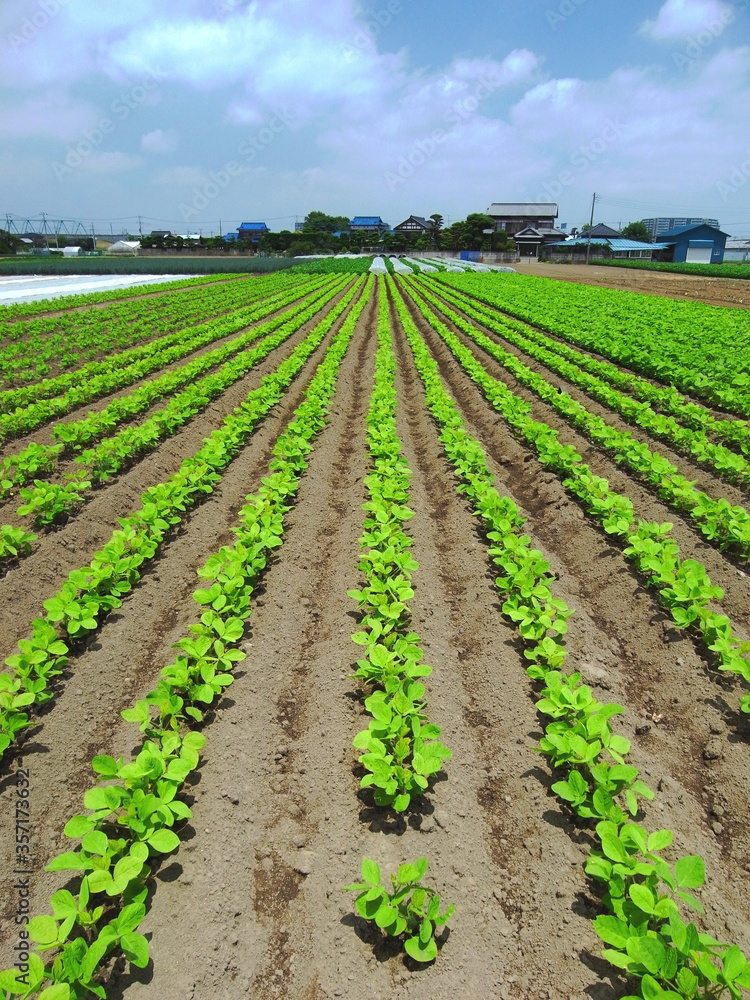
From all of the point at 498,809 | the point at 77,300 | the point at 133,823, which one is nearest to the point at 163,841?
the point at 133,823

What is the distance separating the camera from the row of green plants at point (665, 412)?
7.07 metres

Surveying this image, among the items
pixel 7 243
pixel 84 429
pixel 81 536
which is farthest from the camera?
pixel 7 243

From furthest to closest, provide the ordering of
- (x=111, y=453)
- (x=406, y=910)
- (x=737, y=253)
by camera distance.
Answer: (x=737, y=253)
(x=111, y=453)
(x=406, y=910)

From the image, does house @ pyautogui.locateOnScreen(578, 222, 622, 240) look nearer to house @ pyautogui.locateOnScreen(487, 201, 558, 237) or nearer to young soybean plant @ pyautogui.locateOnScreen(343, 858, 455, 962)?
house @ pyautogui.locateOnScreen(487, 201, 558, 237)

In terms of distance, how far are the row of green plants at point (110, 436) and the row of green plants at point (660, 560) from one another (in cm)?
556

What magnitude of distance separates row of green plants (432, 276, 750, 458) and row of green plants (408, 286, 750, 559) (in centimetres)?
22

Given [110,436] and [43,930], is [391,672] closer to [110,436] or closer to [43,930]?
[43,930]

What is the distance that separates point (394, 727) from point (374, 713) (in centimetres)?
14

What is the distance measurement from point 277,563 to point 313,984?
3.51 metres

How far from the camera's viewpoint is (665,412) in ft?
32.6

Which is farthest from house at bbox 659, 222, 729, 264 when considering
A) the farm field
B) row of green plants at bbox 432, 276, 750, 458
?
the farm field

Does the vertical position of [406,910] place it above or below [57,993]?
below

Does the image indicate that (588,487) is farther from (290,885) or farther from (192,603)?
(290,885)

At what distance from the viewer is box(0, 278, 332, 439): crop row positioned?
29.8ft
